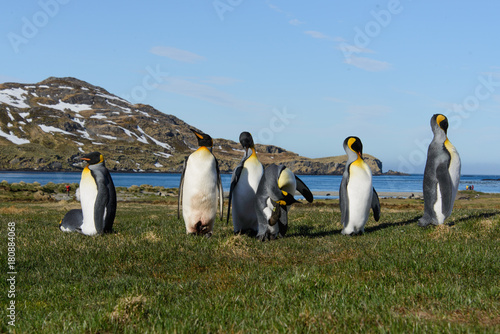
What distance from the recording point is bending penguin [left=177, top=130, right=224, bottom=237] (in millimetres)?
11062

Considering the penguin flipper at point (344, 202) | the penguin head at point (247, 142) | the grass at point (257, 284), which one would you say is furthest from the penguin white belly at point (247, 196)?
the penguin flipper at point (344, 202)

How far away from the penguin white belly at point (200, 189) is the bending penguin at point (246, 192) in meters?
0.62

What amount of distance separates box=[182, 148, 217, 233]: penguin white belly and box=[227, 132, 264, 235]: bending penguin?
2.04 ft

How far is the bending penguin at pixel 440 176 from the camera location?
12.2m

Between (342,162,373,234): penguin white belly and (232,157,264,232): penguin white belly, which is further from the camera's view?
(342,162,373,234): penguin white belly

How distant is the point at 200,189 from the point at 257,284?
5.19 metres

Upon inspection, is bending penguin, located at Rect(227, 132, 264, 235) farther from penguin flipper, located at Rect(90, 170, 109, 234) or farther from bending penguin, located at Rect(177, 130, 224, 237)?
penguin flipper, located at Rect(90, 170, 109, 234)

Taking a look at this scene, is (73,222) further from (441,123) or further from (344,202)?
(441,123)

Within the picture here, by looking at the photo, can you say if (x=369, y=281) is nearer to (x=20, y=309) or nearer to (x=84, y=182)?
(x=20, y=309)

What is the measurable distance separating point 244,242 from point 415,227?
541 centimetres

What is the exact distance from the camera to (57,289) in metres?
6.32

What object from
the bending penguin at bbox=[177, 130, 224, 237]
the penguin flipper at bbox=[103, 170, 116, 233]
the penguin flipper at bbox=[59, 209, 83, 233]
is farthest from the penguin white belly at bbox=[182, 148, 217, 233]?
the penguin flipper at bbox=[59, 209, 83, 233]

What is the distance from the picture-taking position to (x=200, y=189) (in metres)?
11.1

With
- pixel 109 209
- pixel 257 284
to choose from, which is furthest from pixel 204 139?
pixel 257 284
